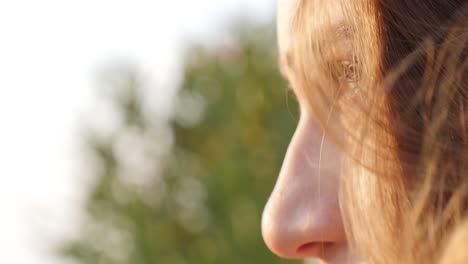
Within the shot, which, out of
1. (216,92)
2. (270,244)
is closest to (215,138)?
(216,92)

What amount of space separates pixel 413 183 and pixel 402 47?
0.35 feet

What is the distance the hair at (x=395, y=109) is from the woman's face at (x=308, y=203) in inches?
2.5

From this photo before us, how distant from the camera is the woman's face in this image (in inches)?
39.6

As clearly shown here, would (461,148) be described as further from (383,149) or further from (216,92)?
(216,92)

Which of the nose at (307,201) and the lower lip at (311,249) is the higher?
the nose at (307,201)

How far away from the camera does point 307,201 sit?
40.6 inches

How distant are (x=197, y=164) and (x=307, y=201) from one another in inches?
132

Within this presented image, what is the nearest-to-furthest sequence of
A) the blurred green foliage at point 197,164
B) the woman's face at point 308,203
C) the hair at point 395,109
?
the hair at point 395,109 < the woman's face at point 308,203 < the blurred green foliage at point 197,164

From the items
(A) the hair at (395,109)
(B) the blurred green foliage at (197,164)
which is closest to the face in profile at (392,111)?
(A) the hair at (395,109)

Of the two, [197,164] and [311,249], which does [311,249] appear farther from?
[197,164]

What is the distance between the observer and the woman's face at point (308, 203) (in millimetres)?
1005

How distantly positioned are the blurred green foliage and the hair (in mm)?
2950

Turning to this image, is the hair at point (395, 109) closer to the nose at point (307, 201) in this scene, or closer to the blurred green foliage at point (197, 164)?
the nose at point (307, 201)

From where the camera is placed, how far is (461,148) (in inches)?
33.0
